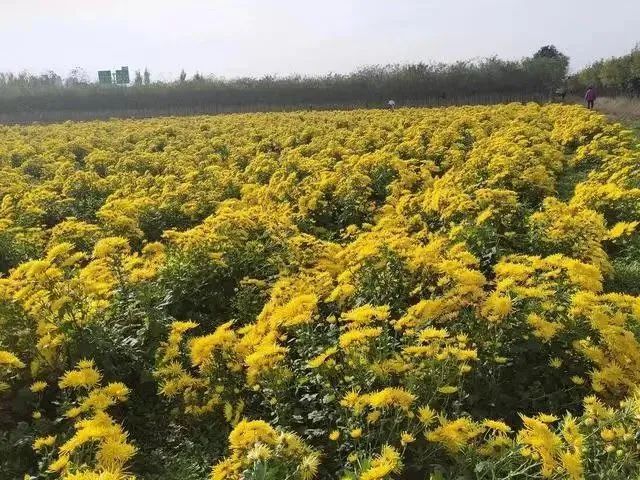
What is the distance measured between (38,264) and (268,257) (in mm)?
2040

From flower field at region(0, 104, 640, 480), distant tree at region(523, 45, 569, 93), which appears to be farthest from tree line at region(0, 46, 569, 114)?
flower field at region(0, 104, 640, 480)

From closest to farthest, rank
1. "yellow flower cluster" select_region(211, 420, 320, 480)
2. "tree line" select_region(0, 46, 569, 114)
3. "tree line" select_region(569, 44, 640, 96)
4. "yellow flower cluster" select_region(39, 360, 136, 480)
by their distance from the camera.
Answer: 1. "yellow flower cluster" select_region(211, 420, 320, 480)
2. "yellow flower cluster" select_region(39, 360, 136, 480)
3. "tree line" select_region(569, 44, 640, 96)
4. "tree line" select_region(0, 46, 569, 114)

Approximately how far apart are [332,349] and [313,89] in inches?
1746

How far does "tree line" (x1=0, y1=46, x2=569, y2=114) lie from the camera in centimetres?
4409

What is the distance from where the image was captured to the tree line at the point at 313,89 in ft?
145

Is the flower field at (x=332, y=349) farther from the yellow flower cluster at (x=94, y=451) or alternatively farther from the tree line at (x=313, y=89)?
the tree line at (x=313, y=89)

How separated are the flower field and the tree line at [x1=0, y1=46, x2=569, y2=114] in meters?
37.5

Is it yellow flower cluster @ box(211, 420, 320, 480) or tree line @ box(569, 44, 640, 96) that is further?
tree line @ box(569, 44, 640, 96)

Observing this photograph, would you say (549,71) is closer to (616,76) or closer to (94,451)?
(616,76)

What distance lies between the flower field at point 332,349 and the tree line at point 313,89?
1477 inches

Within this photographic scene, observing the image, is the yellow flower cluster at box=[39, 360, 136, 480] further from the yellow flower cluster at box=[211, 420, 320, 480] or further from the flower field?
the yellow flower cluster at box=[211, 420, 320, 480]

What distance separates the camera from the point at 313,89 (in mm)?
45875

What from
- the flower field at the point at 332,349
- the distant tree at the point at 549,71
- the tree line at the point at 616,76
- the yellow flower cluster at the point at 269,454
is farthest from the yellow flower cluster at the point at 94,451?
the distant tree at the point at 549,71

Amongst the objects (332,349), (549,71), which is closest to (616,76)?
(549,71)
